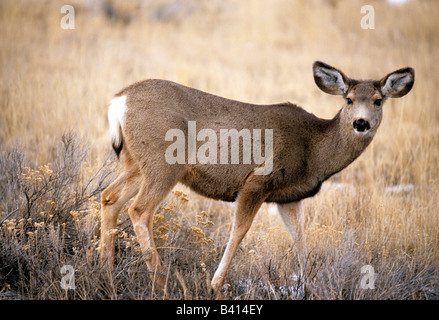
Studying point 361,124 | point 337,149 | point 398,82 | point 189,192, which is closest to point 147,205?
point 337,149

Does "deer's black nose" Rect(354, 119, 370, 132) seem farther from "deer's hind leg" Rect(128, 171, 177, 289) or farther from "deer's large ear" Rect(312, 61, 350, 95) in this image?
"deer's hind leg" Rect(128, 171, 177, 289)

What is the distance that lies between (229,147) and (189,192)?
2174mm

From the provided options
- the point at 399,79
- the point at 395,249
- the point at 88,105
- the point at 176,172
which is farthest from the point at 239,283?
the point at 88,105

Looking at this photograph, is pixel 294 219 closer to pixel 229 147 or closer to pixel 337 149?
pixel 337 149

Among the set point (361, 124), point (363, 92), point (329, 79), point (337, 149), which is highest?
point (329, 79)

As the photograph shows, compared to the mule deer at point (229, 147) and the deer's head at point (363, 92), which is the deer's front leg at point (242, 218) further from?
the deer's head at point (363, 92)

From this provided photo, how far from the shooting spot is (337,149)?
16.6 ft

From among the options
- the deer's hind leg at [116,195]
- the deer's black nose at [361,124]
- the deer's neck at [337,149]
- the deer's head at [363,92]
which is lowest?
the deer's hind leg at [116,195]

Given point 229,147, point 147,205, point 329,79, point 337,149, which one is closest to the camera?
point 147,205

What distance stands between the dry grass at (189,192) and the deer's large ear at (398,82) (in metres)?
1.48

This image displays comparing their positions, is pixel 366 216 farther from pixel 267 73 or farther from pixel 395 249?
pixel 267 73

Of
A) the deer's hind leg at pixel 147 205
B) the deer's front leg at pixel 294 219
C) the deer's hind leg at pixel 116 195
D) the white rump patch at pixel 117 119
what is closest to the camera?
the deer's hind leg at pixel 147 205

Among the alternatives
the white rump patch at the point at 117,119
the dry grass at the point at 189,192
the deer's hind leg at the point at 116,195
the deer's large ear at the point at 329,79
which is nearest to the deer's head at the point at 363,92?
the deer's large ear at the point at 329,79

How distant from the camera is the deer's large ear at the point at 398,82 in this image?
5.00 meters
